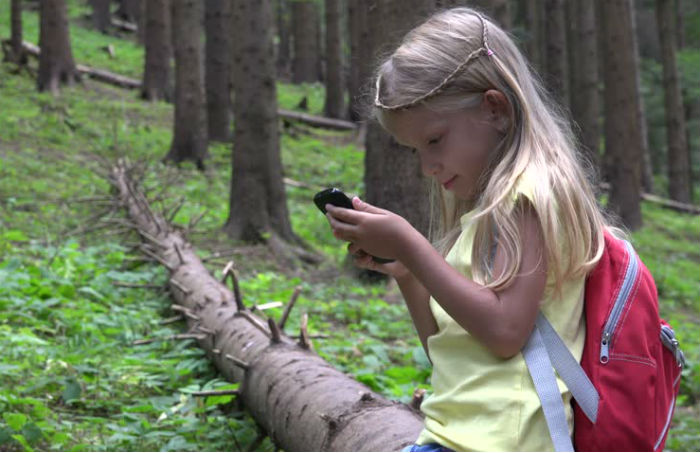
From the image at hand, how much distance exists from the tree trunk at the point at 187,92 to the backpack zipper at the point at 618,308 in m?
13.0

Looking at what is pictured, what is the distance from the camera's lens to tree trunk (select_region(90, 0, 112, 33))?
3369 centimetres

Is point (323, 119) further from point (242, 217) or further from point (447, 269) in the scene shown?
point (447, 269)

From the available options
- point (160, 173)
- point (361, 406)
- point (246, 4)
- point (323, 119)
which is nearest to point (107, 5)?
point (323, 119)

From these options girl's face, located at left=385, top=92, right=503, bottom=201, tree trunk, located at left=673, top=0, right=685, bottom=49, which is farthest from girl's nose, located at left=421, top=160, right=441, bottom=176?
tree trunk, located at left=673, top=0, right=685, bottom=49

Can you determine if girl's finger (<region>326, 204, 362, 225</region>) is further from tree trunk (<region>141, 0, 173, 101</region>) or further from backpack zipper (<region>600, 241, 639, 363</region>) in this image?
→ tree trunk (<region>141, 0, 173, 101</region>)

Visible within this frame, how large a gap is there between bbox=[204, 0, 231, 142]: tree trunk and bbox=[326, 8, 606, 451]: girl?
1517 cm

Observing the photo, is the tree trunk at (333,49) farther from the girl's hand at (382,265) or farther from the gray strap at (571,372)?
the gray strap at (571,372)

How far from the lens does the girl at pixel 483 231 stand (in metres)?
2.01

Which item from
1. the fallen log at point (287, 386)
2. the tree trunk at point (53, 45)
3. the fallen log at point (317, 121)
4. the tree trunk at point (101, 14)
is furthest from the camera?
the tree trunk at point (101, 14)

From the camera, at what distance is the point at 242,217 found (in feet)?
33.2

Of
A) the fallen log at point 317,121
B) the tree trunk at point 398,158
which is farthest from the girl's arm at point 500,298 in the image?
the fallen log at point 317,121

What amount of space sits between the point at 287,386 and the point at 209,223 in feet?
23.7

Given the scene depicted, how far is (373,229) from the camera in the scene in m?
2.09

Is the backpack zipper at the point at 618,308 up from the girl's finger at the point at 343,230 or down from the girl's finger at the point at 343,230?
down
